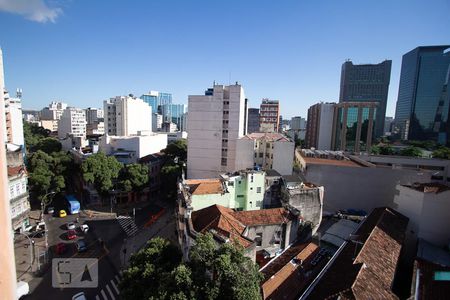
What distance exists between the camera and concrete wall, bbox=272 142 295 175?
134 feet

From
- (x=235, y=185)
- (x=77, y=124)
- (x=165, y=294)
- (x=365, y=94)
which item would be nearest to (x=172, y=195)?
(x=235, y=185)

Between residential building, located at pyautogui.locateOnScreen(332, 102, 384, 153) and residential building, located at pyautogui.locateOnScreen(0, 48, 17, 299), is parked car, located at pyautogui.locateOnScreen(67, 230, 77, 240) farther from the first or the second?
residential building, located at pyautogui.locateOnScreen(332, 102, 384, 153)

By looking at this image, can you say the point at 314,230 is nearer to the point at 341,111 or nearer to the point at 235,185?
the point at 235,185

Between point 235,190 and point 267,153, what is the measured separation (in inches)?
638

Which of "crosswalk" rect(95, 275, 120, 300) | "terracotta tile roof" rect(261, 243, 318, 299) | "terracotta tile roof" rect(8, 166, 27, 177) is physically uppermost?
"terracotta tile roof" rect(8, 166, 27, 177)

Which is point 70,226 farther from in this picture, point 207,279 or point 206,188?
point 207,279

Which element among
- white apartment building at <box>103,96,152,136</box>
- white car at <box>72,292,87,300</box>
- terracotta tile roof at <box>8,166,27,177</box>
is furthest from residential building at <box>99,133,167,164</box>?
white car at <box>72,292,87,300</box>

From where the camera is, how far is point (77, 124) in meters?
87.7

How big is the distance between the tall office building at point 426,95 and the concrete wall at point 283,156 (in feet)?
267

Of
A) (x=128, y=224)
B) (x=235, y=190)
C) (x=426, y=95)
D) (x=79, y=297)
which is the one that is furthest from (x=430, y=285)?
(x=426, y=95)

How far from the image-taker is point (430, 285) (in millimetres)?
17156

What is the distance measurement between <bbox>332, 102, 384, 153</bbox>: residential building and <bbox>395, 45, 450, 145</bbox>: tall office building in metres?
35.3

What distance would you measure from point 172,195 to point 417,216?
31.9 metres

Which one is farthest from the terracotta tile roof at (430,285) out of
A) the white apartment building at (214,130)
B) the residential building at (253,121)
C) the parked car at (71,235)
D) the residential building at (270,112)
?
the residential building at (253,121)
